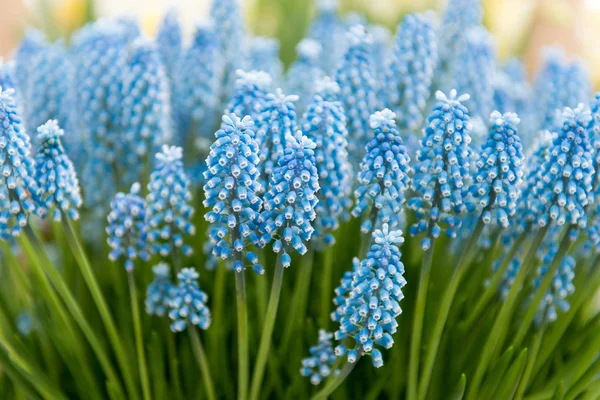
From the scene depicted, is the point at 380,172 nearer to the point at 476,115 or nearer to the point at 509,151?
the point at 509,151

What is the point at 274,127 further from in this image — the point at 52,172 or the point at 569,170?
the point at 569,170

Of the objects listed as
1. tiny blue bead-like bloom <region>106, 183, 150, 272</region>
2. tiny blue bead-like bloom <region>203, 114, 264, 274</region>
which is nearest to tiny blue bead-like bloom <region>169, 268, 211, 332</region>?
tiny blue bead-like bloom <region>106, 183, 150, 272</region>

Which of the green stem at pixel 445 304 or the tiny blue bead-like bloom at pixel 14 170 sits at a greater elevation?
the tiny blue bead-like bloom at pixel 14 170

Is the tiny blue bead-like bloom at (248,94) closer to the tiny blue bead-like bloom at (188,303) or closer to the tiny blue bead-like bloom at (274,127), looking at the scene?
the tiny blue bead-like bloom at (274,127)

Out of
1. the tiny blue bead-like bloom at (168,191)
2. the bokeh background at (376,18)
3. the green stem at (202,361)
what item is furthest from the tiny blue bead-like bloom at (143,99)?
the bokeh background at (376,18)

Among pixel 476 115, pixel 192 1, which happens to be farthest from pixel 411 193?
pixel 192 1
